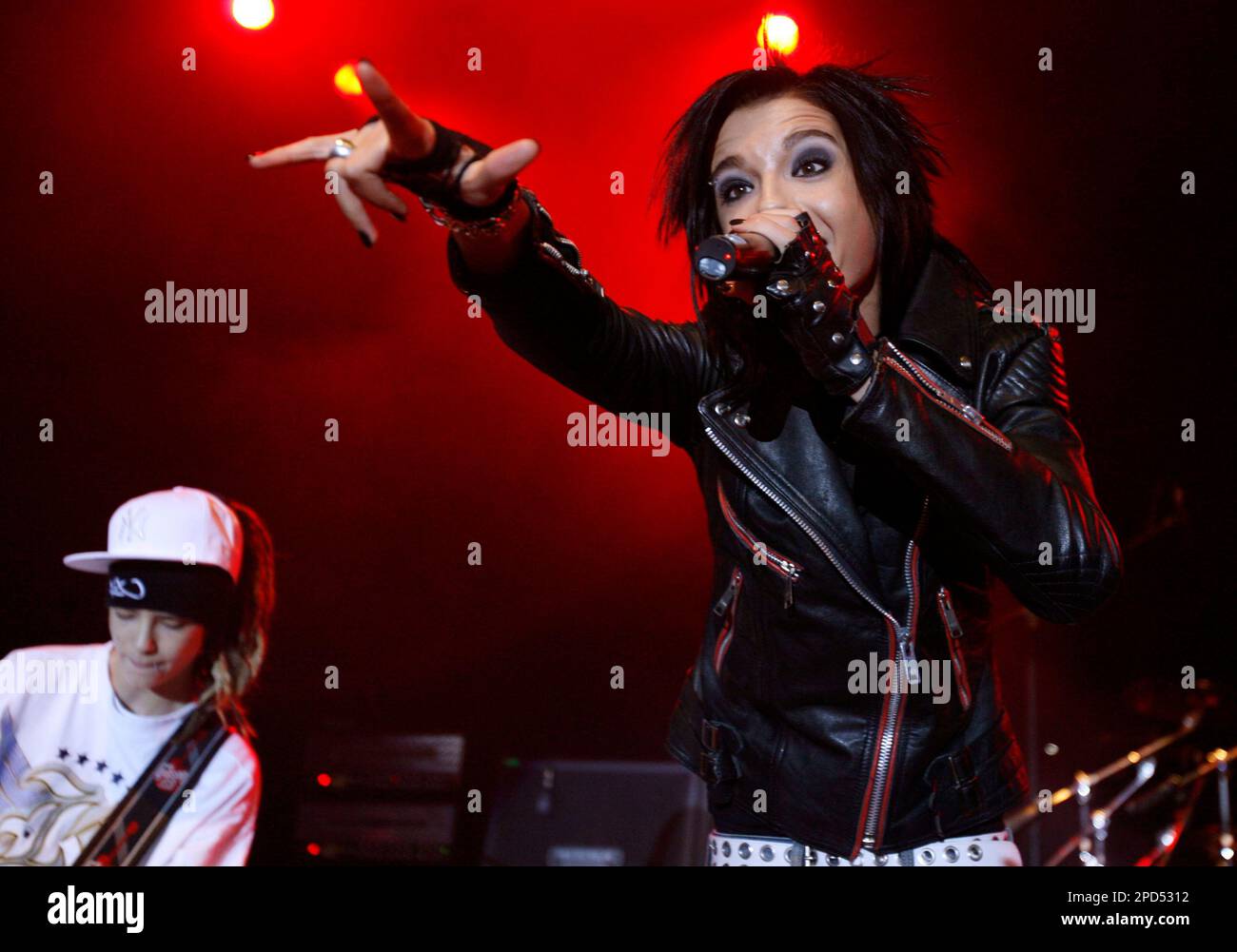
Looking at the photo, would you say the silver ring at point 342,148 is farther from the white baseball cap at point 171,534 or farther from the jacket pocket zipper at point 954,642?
the white baseball cap at point 171,534

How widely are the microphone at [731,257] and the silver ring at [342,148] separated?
16.3 inches

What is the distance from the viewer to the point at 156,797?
8.26 ft

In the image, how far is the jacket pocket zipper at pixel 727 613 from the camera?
148 centimetres

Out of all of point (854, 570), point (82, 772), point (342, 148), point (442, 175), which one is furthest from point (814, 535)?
point (82, 772)

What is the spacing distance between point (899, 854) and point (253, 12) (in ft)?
9.65

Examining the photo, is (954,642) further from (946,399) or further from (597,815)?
(597,815)

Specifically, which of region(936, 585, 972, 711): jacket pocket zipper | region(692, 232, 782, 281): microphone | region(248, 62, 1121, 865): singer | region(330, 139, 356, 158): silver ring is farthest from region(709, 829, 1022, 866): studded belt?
region(330, 139, 356, 158): silver ring

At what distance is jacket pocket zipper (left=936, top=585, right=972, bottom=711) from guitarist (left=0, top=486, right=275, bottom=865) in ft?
6.29

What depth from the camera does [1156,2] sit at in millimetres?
2889

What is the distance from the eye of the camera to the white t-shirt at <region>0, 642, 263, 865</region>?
249 cm

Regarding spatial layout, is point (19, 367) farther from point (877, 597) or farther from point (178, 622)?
point (877, 597)
